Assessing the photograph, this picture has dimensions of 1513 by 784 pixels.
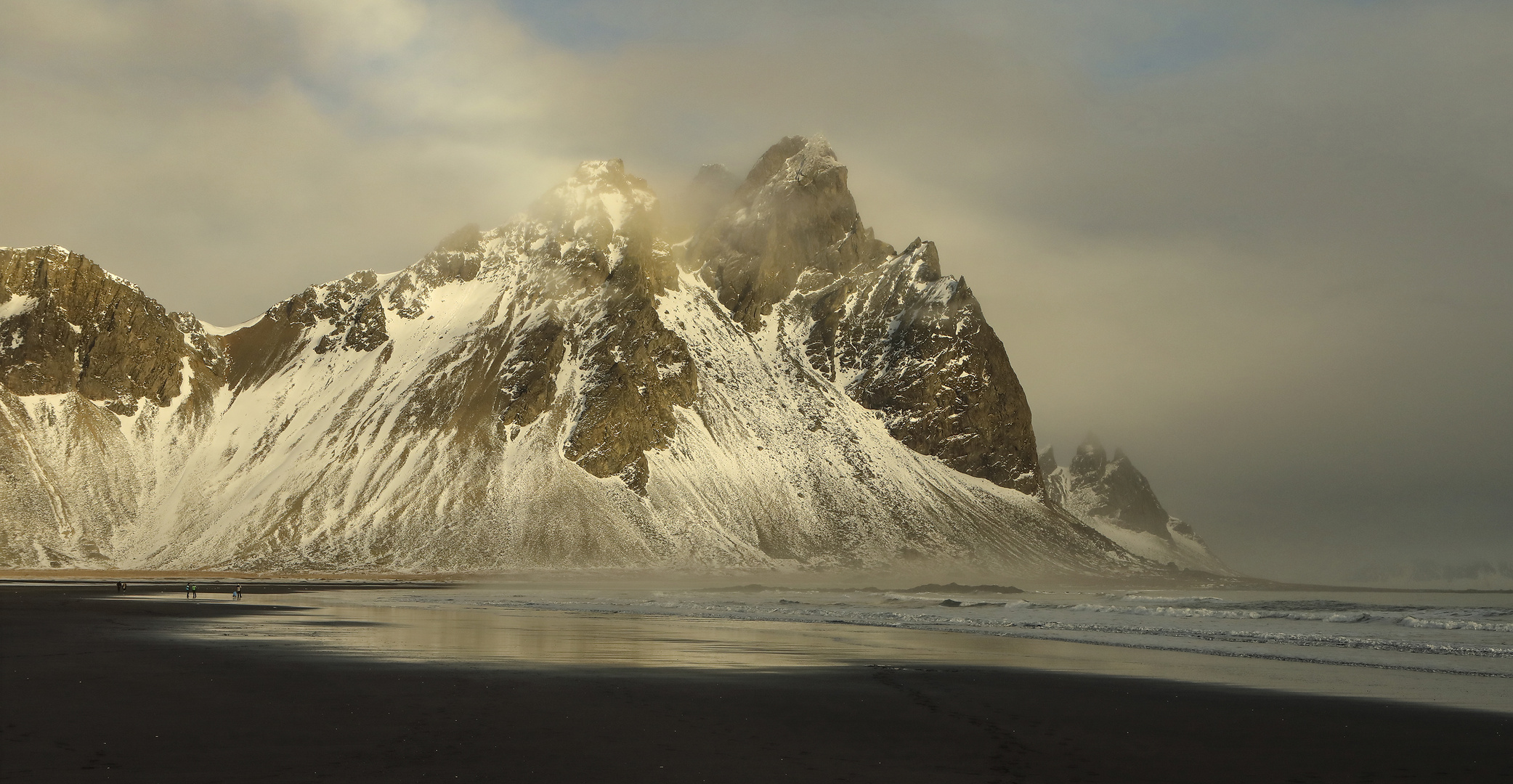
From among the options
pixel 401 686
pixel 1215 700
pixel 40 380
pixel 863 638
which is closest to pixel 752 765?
pixel 401 686

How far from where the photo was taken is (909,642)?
4594 centimetres

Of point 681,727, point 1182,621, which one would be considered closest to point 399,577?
point 1182,621

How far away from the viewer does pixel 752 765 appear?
17141mm

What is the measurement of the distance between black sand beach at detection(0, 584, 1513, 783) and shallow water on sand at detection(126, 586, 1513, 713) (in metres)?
3.34

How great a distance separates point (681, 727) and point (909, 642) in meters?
26.9

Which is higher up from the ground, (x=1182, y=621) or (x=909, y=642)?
(x=909, y=642)

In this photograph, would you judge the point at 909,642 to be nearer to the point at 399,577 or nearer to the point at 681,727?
the point at 681,727

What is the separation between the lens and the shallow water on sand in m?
32.6

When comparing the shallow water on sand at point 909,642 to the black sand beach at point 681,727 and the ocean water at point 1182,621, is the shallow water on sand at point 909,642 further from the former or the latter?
the black sand beach at point 681,727

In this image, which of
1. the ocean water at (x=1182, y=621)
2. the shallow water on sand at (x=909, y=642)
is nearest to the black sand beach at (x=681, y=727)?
the shallow water on sand at (x=909, y=642)

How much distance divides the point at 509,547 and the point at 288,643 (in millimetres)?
142374

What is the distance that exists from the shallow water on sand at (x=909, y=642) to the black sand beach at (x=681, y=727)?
11.0ft

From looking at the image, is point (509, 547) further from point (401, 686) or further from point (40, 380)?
point (401, 686)

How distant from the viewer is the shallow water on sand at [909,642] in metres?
32.6
